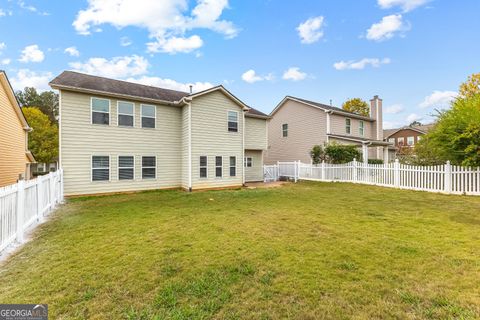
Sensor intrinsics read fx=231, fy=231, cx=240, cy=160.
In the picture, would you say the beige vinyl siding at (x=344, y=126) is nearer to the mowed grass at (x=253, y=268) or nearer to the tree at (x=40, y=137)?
the mowed grass at (x=253, y=268)

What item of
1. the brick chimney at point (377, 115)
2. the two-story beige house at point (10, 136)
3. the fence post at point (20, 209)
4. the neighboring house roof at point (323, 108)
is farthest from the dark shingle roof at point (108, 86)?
the brick chimney at point (377, 115)

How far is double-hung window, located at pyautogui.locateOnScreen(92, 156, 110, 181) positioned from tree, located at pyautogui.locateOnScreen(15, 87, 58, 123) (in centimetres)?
3837

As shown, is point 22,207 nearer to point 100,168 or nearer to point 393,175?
point 100,168

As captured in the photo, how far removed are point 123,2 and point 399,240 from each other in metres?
14.1

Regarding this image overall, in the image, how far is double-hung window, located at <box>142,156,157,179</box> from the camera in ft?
40.5

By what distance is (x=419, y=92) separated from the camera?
2108cm

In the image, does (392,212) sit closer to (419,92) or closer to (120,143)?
(120,143)

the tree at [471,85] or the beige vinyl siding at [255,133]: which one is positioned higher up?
the tree at [471,85]

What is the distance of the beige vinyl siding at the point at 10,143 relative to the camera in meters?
11.4

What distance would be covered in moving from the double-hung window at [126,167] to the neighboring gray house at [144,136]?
1.8 inches

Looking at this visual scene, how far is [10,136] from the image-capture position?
1259cm

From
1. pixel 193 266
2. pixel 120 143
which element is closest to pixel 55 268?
pixel 193 266

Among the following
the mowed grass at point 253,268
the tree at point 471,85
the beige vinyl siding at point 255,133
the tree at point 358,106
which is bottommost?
the mowed grass at point 253,268

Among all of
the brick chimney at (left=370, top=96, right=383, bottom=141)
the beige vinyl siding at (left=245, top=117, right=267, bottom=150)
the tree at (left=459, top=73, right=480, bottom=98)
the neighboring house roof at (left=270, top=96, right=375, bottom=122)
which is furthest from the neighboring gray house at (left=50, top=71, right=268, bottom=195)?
the tree at (left=459, top=73, right=480, bottom=98)
